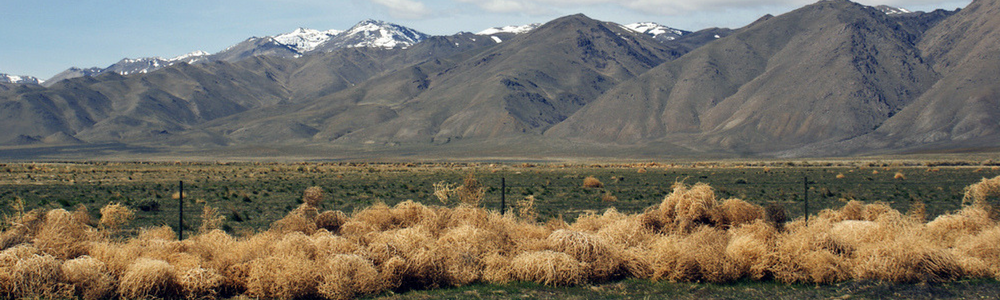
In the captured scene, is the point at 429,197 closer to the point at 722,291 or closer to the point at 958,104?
the point at 722,291

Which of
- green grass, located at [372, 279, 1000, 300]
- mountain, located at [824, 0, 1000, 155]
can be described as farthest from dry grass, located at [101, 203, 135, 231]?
mountain, located at [824, 0, 1000, 155]

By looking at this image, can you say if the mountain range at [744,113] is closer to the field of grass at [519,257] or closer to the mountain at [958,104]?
the mountain at [958,104]

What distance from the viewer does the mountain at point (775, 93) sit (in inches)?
5704

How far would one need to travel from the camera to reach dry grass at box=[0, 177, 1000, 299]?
399 inches

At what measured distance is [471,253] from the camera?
12.0 metres

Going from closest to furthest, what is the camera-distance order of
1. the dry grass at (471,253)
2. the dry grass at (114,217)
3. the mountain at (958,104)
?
the dry grass at (471,253) → the dry grass at (114,217) → the mountain at (958,104)

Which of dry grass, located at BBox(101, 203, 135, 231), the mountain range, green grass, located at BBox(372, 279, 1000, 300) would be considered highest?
the mountain range

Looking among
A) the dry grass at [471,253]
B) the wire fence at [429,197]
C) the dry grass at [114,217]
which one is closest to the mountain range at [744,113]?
the wire fence at [429,197]

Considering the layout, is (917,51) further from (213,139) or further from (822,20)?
(213,139)

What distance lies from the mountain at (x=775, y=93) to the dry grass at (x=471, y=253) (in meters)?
128

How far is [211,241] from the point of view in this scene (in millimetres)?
11828

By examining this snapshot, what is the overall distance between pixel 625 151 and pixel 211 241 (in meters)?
132

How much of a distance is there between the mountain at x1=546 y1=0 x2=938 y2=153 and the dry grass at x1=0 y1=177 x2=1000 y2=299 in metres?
128

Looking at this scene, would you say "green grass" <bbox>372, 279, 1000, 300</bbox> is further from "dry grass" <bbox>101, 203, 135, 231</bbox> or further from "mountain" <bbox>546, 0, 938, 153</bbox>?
"mountain" <bbox>546, 0, 938, 153</bbox>
